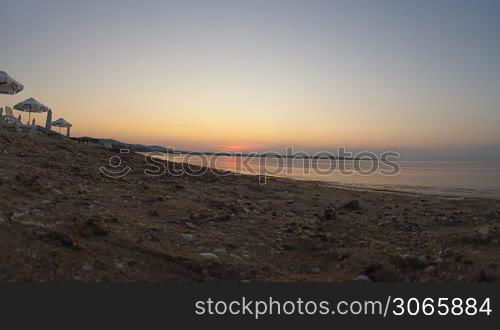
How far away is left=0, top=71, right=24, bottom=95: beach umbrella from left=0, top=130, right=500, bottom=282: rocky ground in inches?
466

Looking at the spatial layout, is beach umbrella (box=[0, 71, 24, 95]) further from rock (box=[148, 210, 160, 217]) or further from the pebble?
the pebble

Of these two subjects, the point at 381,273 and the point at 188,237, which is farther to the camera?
the point at 188,237

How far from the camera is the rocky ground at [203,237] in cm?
424

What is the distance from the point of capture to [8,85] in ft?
66.6

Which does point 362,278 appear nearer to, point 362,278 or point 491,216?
point 362,278

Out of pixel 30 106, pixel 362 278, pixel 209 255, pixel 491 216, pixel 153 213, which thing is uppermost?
pixel 30 106

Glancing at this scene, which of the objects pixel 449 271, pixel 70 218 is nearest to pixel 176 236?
pixel 70 218

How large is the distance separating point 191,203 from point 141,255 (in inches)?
154

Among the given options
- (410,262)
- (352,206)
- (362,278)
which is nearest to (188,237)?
(362,278)

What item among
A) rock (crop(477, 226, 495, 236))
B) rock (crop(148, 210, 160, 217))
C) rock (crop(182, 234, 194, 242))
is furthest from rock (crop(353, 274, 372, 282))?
rock (crop(148, 210, 160, 217))

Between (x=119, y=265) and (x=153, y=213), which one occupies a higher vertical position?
(x=153, y=213)

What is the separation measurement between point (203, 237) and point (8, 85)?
1969cm

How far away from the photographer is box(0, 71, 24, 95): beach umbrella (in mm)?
19531

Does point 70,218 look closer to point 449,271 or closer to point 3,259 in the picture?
point 3,259
